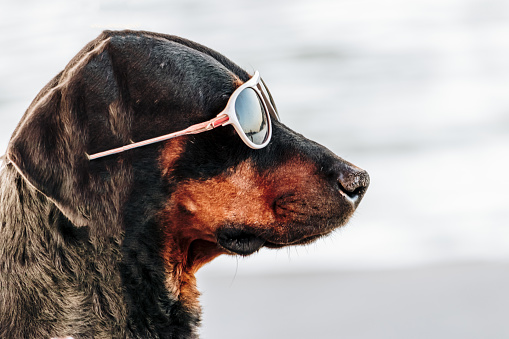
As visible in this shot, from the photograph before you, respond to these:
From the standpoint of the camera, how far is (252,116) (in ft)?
9.89

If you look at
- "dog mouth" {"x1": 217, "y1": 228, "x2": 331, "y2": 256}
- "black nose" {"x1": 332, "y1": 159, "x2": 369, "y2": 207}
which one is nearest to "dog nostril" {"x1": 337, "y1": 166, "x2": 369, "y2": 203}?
"black nose" {"x1": 332, "y1": 159, "x2": 369, "y2": 207}

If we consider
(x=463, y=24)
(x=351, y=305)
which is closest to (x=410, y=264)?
(x=351, y=305)

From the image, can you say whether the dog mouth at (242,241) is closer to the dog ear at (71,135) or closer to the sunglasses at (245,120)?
the sunglasses at (245,120)

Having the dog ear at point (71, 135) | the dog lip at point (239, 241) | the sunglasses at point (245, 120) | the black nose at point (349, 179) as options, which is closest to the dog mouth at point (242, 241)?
the dog lip at point (239, 241)

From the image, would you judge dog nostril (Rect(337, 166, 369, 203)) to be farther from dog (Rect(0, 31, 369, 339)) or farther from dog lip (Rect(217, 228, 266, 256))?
dog lip (Rect(217, 228, 266, 256))

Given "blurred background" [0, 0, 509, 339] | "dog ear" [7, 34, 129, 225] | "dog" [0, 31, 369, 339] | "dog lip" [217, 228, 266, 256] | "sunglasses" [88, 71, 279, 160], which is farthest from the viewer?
"blurred background" [0, 0, 509, 339]

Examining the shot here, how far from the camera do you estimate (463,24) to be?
10859 millimetres

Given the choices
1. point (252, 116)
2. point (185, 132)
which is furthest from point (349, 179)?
point (185, 132)

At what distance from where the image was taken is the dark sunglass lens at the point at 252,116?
9.73 ft

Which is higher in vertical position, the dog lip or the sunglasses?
the sunglasses

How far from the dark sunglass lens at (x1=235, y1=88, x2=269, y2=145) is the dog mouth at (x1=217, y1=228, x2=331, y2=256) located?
367mm

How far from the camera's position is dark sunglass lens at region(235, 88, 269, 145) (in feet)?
9.73

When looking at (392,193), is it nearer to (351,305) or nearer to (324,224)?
(351,305)

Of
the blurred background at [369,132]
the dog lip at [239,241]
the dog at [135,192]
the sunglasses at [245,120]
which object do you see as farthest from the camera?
the blurred background at [369,132]
